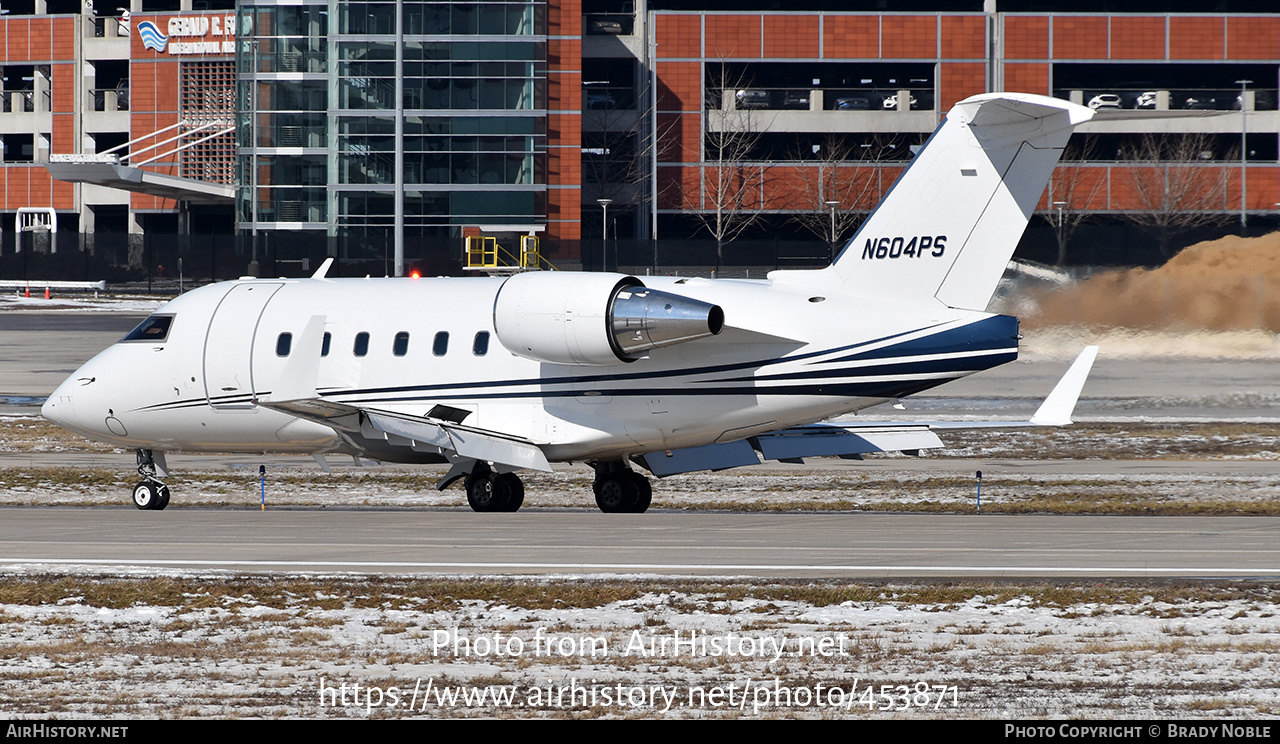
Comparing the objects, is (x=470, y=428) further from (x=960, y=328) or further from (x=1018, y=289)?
(x=1018, y=289)

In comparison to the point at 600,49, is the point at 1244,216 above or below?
below

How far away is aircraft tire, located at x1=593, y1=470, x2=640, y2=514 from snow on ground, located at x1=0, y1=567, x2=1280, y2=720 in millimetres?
7756

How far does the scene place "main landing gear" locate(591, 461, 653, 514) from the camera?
2300cm

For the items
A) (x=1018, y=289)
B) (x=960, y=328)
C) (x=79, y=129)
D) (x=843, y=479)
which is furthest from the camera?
(x=79, y=129)

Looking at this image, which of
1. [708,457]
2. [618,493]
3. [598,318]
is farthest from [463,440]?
[708,457]

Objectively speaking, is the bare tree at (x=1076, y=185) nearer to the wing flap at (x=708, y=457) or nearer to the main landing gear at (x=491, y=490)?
the wing flap at (x=708, y=457)

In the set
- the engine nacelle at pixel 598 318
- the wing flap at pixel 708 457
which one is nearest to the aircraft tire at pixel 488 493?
the wing flap at pixel 708 457

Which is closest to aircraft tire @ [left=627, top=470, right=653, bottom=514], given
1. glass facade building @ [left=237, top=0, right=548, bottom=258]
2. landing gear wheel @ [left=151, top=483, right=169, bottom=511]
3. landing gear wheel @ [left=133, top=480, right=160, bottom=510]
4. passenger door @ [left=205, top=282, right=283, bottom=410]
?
passenger door @ [left=205, top=282, right=283, bottom=410]

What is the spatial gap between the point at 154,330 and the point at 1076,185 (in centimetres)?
7288

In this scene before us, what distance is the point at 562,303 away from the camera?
20.7 meters

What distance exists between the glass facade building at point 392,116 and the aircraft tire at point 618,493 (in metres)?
57.8

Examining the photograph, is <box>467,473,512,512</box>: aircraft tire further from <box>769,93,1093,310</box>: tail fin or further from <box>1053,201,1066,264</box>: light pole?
<box>1053,201,1066,264</box>: light pole
